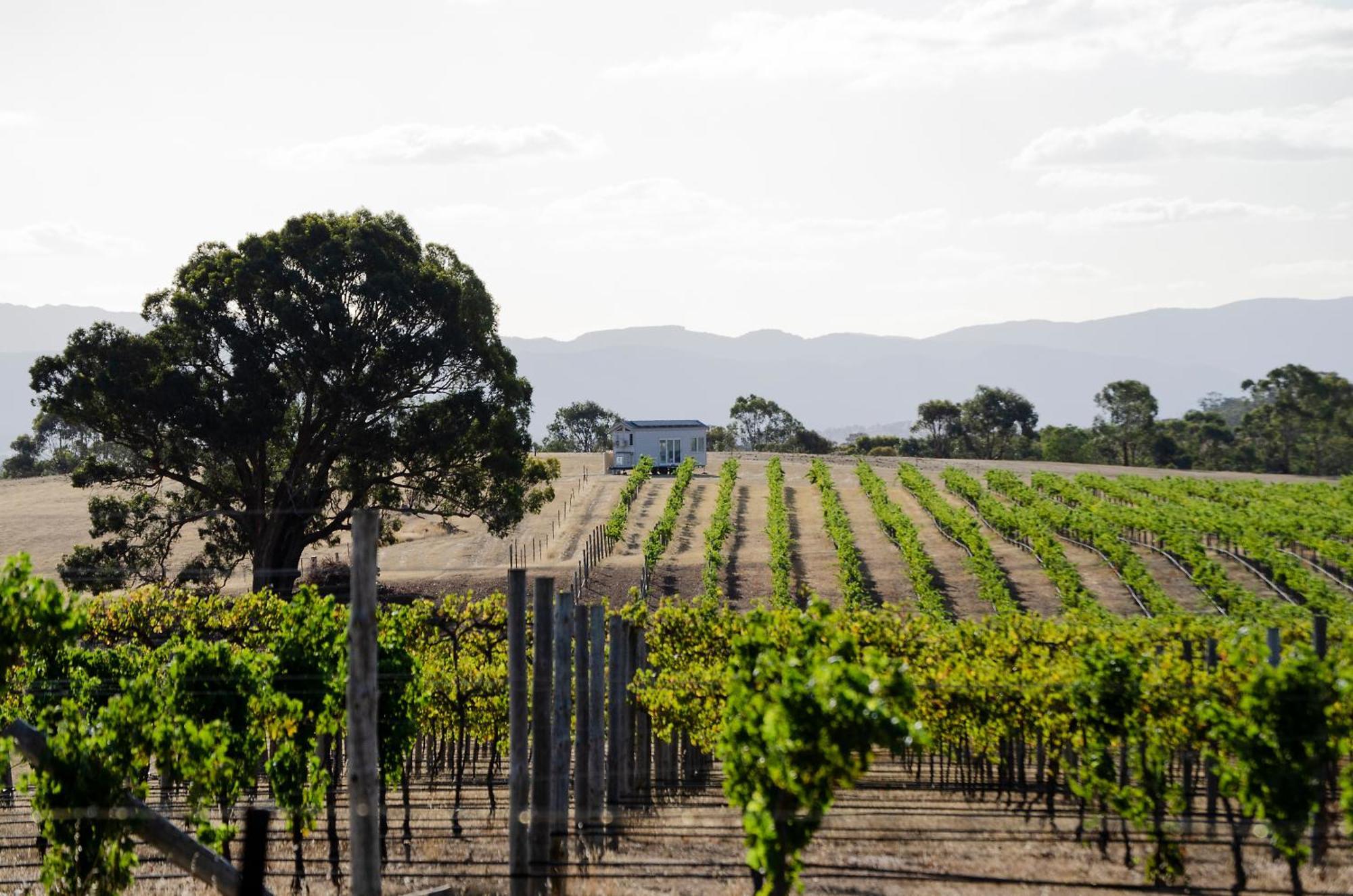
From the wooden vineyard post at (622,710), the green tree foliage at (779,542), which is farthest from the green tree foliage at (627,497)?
the wooden vineyard post at (622,710)

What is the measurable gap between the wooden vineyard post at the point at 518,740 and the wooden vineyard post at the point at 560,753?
0.39 meters

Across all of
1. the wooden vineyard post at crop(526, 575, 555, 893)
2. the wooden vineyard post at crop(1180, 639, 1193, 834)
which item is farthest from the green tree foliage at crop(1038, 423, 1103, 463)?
the wooden vineyard post at crop(526, 575, 555, 893)

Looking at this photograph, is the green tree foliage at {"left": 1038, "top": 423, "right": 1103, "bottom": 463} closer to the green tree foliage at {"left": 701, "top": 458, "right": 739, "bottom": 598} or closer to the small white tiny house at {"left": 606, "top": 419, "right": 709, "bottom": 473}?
the small white tiny house at {"left": 606, "top": 419, "right": 709, "bottom": 473}

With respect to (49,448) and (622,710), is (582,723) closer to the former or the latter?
(622,710)

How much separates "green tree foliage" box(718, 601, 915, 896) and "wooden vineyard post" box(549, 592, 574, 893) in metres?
2.25

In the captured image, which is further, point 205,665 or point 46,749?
point 205,665

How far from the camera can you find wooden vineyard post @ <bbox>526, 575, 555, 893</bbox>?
400 inches

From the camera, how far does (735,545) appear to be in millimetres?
44500

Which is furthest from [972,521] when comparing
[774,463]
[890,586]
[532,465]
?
[774,463]

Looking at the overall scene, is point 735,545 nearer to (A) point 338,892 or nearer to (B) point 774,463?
(B) point 774,463

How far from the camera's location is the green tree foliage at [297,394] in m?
34.6

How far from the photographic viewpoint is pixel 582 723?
1248 centimetres

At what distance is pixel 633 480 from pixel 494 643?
38.7 meters

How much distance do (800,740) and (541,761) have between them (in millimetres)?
2967
